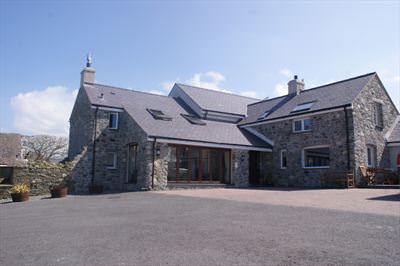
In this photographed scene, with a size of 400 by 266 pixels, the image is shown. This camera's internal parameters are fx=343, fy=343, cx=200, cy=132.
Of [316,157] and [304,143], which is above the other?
[304,143]

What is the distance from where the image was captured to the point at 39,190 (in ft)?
61.5

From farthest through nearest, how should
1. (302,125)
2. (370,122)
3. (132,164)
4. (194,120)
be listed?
(194,120), (302,125), (132,164), (370,122)

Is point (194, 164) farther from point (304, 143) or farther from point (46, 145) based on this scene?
point (46, 145)

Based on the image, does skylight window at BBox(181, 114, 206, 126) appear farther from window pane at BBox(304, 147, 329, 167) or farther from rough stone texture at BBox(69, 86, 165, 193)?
window pane at BBox(304, 147, 329, 167)

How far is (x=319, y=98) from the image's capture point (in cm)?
2261

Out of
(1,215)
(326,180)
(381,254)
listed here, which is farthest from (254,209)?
(326,180)

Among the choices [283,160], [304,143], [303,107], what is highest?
[303,107]

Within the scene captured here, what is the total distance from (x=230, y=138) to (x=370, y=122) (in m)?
8.69

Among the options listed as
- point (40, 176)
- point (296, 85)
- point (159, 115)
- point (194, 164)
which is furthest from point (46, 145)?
point (296, 85)

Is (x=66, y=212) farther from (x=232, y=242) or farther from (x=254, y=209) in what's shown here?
(x=232, y=242)

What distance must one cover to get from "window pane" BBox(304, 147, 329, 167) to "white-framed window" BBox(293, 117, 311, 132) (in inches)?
55.7

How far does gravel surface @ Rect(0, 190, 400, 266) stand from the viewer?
5156mm

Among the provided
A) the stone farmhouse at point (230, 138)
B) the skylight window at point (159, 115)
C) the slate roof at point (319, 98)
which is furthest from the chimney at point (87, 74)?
the slate roof at point (319, 98)

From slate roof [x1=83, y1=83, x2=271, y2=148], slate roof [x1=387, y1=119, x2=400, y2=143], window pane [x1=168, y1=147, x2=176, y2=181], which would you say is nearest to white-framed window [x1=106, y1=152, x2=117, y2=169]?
slate roof [x1=83, y1=83, x2=271, y2=148]
